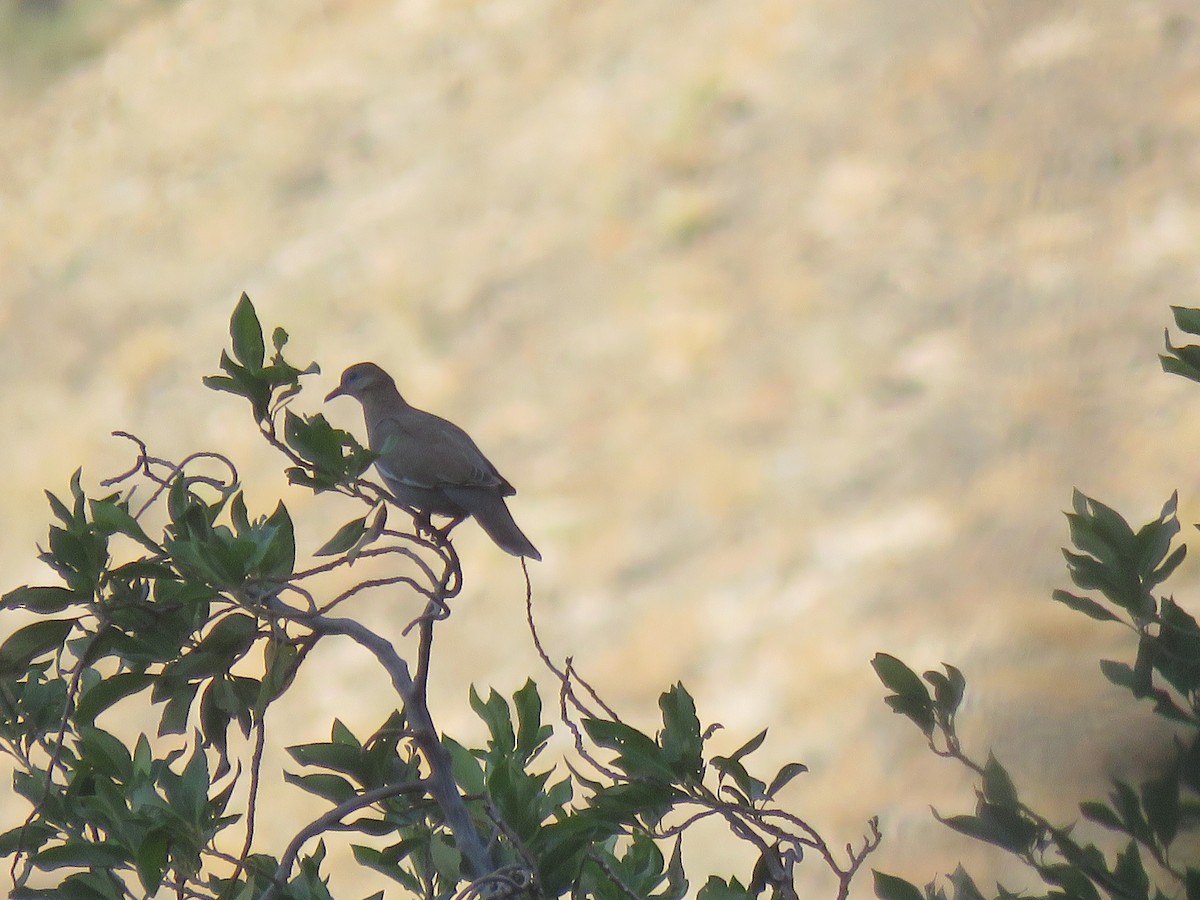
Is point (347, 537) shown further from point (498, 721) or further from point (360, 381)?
point (360, 381)

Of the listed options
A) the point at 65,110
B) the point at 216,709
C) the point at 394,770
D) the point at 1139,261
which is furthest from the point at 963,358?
the point at 65,110

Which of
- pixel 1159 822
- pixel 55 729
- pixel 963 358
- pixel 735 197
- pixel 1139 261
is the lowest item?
pixel 1159 822

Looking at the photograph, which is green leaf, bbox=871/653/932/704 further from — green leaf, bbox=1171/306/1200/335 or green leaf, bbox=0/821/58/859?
green leaf, bbox=0/821/58/859

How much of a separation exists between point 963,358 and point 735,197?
145cm

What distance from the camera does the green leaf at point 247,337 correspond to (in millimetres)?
1433

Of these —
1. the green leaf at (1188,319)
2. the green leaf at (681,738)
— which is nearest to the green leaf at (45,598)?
the green leaf at (681,738)

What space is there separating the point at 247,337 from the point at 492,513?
117 cm

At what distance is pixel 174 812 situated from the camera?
54.6 inches

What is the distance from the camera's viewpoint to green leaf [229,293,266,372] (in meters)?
1.43

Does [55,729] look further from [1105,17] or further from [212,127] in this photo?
[212,127]

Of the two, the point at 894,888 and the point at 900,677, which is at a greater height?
the point at 900,677

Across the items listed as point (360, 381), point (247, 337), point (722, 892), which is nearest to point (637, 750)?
point (722, 892)

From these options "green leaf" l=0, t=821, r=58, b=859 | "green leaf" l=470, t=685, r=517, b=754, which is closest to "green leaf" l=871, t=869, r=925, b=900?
"green leaf" l=470, t=685, r=517, b=754

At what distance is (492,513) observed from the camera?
257 centimetres
